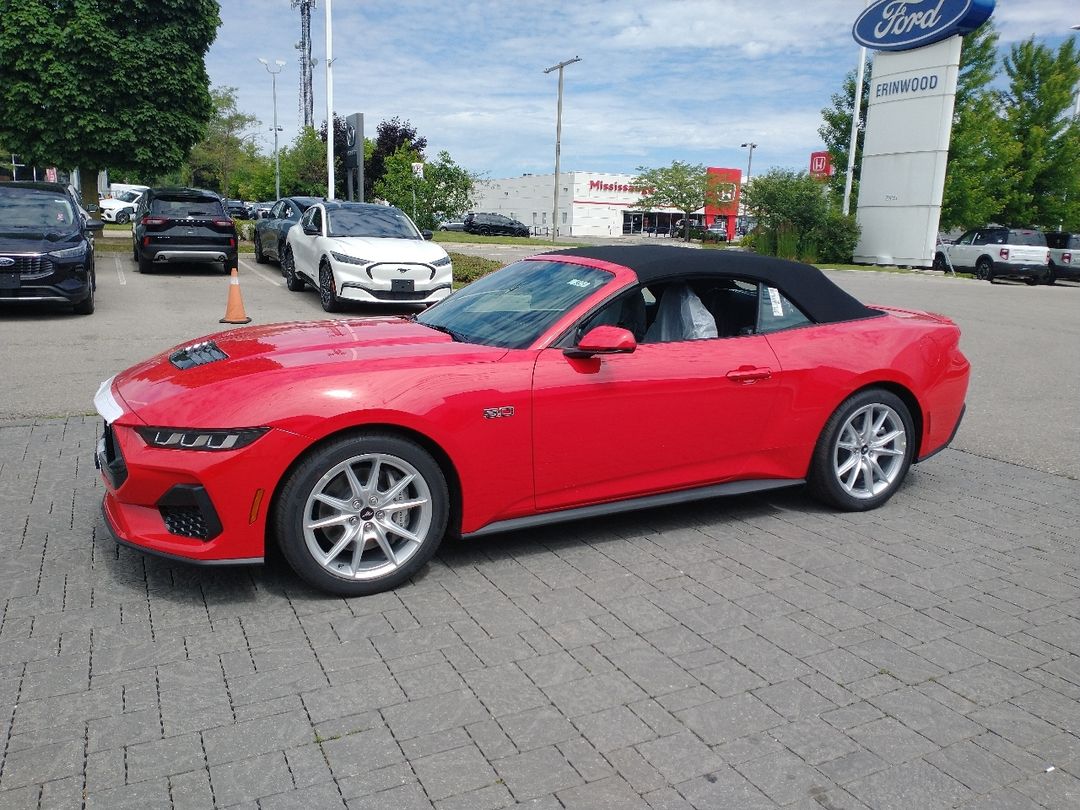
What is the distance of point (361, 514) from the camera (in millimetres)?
3869

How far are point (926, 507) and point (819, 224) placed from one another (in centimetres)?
3040

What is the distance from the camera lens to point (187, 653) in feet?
11.2

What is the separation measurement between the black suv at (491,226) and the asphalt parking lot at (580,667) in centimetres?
5263

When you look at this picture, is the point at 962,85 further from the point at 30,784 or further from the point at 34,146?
the point at 30,784

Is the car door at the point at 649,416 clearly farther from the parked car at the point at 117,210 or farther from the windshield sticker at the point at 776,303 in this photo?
the parked car at the point at 117,210

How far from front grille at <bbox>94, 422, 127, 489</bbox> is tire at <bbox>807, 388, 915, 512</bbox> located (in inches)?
140

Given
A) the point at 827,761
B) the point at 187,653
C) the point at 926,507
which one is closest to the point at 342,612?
the point at 187,653

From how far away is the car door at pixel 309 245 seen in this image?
14.3m

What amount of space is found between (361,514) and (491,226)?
54.5m

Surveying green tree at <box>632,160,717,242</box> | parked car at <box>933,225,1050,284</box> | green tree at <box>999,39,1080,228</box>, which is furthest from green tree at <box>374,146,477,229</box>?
green tree at <box>632,160,717,242</box>

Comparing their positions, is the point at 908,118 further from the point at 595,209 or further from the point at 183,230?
the point at 595,209

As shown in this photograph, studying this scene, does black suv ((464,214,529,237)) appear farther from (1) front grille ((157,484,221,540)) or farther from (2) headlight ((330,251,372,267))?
(1) front grille ((157,484,221,540))

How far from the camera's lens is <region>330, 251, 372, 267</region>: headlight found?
13.0 m

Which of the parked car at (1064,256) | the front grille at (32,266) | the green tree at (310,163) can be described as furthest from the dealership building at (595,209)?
the front grille at (32,266)
